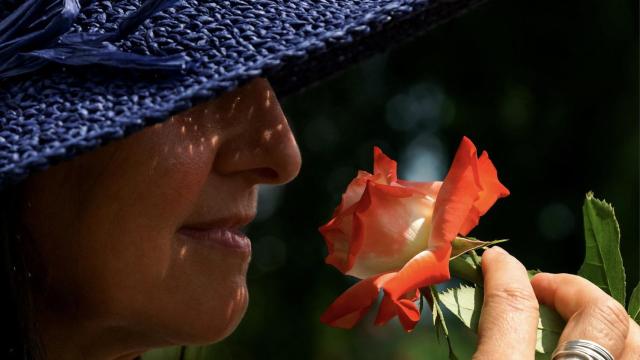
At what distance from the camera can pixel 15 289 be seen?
36.5 inches

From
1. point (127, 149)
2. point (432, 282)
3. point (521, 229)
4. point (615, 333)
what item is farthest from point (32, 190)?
point (521, 229)

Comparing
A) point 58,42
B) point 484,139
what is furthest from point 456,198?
point 484,139

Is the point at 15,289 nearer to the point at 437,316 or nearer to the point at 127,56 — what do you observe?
the point at 127,56

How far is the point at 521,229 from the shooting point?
2971 mm

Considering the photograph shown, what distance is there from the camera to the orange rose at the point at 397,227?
0.89 m

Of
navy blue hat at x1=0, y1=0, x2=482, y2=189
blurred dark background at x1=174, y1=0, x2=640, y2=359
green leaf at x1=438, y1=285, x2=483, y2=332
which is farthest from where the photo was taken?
blurred dark background at x1=174, y1=0, x2=640, y2=359

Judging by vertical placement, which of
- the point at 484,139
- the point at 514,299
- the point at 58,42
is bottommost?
the point at 484,139

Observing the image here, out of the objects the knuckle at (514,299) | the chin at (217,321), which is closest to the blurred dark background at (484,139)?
the chin at (217,321)

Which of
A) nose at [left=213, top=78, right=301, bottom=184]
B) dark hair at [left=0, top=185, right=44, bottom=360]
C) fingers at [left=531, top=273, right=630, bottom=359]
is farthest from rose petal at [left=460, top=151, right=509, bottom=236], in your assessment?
dark hair at [left=0, top=185, right=44, bottom=360]

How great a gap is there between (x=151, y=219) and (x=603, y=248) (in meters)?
0.48

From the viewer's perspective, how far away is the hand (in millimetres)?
886

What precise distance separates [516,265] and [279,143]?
0.29m

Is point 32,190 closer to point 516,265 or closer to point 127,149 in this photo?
point 127,149

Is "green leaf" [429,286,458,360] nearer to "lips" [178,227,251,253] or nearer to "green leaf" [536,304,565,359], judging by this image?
"green leaf" [536,304,565,359]
